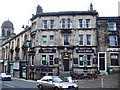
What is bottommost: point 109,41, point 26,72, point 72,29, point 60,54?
point 26,72

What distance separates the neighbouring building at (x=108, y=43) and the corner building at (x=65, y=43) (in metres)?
1.02

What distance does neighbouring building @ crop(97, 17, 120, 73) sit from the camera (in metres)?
31.6

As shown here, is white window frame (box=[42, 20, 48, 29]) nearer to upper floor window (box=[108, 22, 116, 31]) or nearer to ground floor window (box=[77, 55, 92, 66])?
ground floor window (box=[77, 55, 92, 66])

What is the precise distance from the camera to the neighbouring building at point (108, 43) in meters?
31.6

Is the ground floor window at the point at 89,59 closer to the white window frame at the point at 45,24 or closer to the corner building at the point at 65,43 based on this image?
the corner building at the point at 65,43

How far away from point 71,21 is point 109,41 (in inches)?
275

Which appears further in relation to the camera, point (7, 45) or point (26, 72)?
point (7, 45)

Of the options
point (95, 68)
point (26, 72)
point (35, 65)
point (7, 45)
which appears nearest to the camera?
point (95, 68)

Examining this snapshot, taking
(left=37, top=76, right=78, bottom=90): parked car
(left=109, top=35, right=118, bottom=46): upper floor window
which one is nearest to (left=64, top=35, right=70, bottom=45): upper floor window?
(left=109, top=35, right=118, bottom=46): upper floor window

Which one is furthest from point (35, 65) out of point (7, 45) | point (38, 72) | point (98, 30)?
point (7, 45)

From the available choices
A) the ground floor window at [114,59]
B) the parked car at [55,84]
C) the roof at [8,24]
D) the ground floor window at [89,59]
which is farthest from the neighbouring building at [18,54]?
the parked car at [55,84]

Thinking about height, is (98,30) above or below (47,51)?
above

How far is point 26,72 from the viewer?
37938mm

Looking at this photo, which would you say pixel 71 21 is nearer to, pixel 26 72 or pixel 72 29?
pixel 72 29
